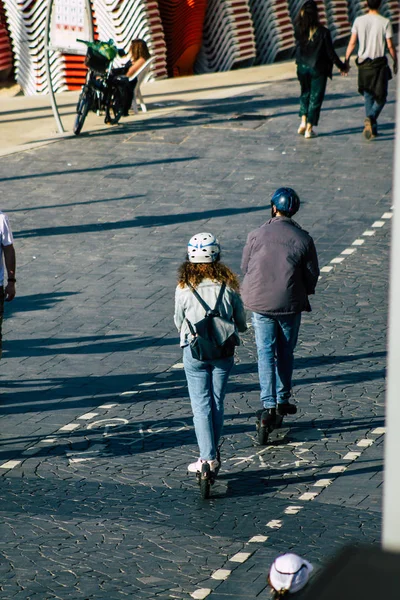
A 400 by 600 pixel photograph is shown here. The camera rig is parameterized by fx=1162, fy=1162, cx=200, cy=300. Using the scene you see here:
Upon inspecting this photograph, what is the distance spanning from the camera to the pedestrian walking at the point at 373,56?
54.0 ft

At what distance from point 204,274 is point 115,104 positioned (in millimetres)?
11559

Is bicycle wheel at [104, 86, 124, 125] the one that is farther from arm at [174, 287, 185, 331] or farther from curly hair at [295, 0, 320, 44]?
arm at [174, 287, 185, 331]

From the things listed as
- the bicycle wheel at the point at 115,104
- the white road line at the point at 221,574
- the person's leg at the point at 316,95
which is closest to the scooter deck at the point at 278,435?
the white road line at the point at 221,574

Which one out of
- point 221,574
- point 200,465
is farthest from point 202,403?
point 221,574

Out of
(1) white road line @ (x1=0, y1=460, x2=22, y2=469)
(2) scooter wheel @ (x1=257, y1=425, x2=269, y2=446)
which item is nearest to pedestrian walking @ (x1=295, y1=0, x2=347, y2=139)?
(2) scooter wheel @ (x1=257, y1=425, x2=269, y2=446)

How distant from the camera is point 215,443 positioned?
6.95 meters

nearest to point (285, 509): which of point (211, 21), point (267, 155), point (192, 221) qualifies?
point (192, 221)

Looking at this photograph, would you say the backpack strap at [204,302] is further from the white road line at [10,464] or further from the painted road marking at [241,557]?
the white road line at [10,464]

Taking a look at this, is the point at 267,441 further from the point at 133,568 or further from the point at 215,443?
the point at 133,568

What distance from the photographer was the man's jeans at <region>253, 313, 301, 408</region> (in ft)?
25.3

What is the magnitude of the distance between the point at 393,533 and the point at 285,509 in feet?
17.3

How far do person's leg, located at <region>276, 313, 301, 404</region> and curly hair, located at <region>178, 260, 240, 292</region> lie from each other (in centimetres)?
92

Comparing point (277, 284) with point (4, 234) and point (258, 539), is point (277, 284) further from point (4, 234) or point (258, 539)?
point (4, 234)

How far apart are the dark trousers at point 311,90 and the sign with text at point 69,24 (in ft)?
10.6
